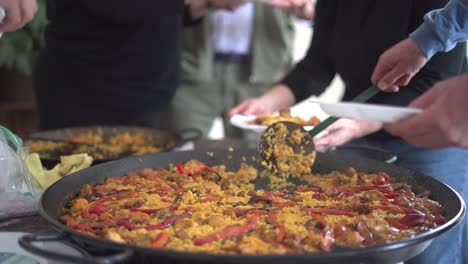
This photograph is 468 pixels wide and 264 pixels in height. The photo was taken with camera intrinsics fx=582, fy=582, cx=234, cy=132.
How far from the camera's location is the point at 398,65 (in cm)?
167

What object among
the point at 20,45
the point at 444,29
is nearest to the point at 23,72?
the point at 20,45

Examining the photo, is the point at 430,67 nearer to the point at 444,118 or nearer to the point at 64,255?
the point at 444,118

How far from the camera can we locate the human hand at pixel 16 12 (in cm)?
147

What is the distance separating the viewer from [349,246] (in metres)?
1.11

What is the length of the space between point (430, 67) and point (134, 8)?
123cm

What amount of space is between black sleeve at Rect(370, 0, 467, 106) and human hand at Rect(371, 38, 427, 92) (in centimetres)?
12

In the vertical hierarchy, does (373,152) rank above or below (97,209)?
below

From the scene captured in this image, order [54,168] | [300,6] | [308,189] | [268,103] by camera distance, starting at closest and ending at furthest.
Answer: [308,189]
[54,168]
[268,103]
[300,6]

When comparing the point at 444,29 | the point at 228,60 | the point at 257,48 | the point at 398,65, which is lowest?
the point at 228,60

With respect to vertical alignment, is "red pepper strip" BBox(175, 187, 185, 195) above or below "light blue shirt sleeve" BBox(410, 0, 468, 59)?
below

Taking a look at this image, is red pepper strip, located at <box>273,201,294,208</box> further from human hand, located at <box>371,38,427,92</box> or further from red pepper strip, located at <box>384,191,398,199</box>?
human hand, located at <box>371,38,427,92</box>

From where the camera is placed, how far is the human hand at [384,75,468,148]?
100cm

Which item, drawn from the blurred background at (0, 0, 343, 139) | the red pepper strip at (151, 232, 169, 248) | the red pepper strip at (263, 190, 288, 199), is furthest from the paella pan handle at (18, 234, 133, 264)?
the blurred background at (0, 0, 343, 139)

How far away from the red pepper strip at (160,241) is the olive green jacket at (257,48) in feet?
8.87
